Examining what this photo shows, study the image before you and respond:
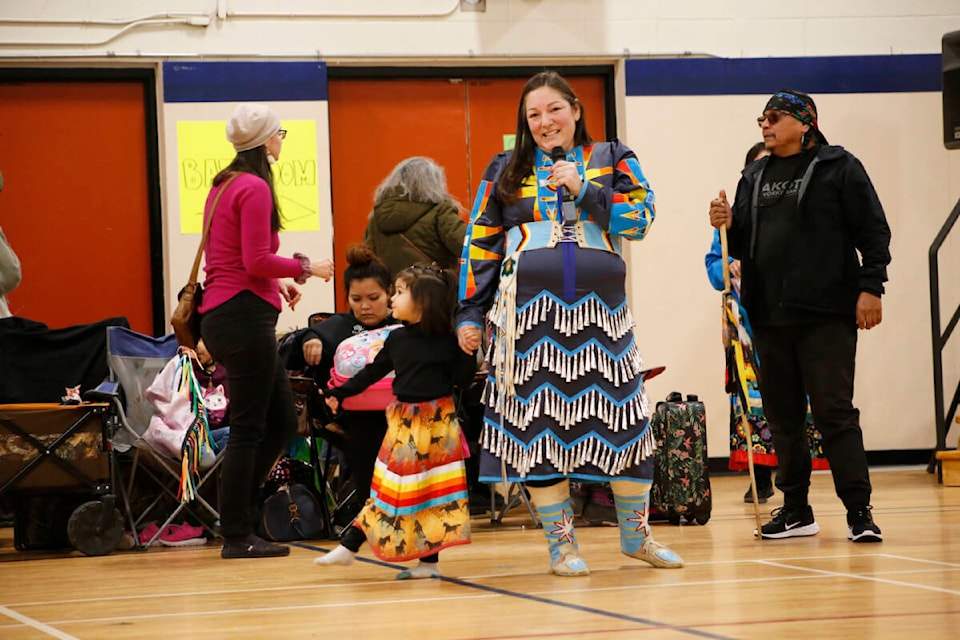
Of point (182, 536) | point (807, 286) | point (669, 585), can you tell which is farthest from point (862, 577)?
point (182, 536)

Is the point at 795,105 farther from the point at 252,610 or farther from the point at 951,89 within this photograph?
the point at 951,89

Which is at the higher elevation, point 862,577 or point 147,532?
point 862,577

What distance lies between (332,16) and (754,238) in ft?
12.3

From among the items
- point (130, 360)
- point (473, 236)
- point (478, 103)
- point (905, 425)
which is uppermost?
point (478, 103)

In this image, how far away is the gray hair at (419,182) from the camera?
19.7ft

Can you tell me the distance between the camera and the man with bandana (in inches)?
176

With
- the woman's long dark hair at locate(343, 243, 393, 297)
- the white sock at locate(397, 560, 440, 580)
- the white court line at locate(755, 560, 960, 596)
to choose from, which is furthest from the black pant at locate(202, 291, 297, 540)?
the white court line at locate(755, 560, 960, 596)

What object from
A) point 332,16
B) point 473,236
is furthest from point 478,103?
point 473,236

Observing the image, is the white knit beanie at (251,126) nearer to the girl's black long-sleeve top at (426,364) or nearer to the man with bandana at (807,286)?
the girl's black long-sleeve top at (426,364)

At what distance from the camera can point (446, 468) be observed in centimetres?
391

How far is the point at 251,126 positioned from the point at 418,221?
4.79 ft

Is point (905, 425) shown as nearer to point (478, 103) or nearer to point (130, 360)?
point (478, 103)

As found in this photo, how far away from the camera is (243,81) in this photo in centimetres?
755

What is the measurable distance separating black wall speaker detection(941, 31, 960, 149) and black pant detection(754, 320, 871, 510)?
11.0 ft
